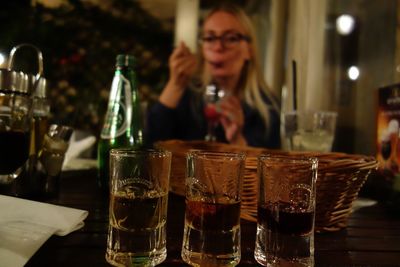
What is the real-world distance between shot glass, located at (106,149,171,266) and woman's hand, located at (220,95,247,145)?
1.04 metres

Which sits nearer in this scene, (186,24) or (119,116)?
(119,116)

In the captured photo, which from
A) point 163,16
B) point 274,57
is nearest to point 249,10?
point 274,57

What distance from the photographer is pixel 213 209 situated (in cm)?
40

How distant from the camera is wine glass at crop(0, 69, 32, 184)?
20.8 inches

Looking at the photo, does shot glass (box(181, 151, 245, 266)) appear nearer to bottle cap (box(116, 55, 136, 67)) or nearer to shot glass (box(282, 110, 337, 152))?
bottle cap (box(116, 55, 136, 67))

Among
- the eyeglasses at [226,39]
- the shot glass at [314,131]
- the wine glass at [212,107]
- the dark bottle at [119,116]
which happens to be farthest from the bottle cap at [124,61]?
the eyeglasses at [226,39]

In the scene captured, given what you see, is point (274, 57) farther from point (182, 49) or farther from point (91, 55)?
point (91, 55)

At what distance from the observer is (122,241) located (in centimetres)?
39

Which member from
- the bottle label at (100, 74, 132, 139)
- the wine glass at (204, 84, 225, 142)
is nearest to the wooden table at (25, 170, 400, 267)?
the bottle label at (100, 74, 132, 139)

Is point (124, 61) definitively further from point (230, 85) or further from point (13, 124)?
point (230, 85)

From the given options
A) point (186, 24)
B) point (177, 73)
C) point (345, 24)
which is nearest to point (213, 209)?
point (177, 73)

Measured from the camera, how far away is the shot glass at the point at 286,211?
1.29 ft

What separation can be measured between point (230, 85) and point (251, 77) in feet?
0.38

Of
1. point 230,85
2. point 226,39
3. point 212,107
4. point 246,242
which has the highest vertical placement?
point 226,39
